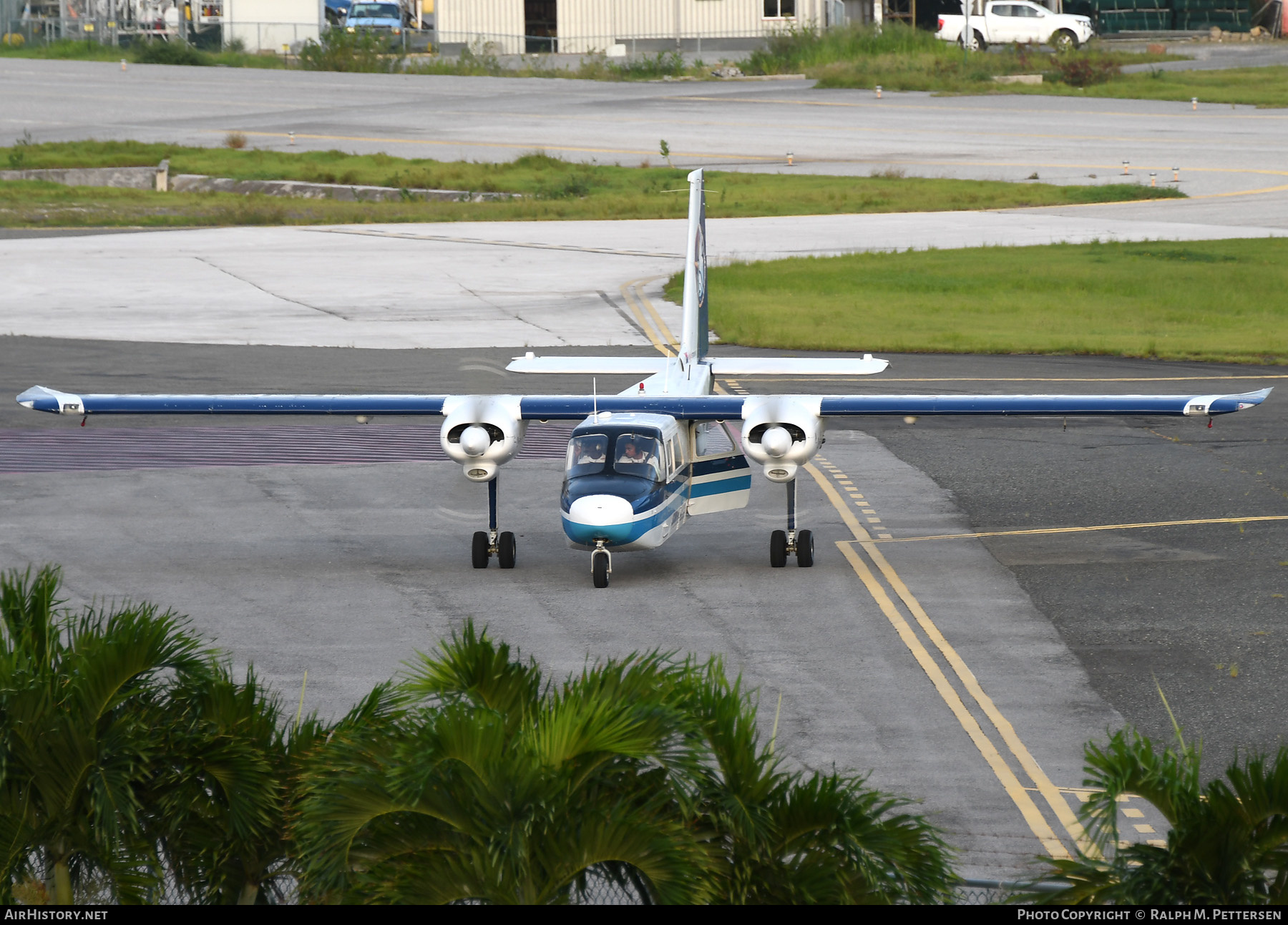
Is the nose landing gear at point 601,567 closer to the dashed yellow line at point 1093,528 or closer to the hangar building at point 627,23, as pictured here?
the dashed yellow line at point 1093,528

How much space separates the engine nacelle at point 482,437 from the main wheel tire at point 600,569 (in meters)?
1.84

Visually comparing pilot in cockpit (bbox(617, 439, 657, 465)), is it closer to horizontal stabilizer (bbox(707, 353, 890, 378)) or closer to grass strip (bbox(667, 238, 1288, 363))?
horizontal stabilizer (bbox(707, 353, 890, 378))

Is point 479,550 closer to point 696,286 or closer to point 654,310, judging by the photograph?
point 696,286

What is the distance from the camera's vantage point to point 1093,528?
2261cm

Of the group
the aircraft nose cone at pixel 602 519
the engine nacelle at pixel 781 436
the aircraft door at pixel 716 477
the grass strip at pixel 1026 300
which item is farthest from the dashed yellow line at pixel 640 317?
the aircraft nose cone at pixel 602 519

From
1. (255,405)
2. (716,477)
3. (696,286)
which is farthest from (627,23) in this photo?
(255,405)

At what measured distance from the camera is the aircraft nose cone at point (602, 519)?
18797 mm

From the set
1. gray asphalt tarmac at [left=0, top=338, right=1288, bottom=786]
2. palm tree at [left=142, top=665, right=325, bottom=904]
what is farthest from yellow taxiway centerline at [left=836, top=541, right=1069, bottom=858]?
palm tree at [left=142, top=665, right=325, bottom=904]

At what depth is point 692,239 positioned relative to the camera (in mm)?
25375

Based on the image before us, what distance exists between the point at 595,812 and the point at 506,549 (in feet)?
46.1

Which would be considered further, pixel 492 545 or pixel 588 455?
pixel 492 545

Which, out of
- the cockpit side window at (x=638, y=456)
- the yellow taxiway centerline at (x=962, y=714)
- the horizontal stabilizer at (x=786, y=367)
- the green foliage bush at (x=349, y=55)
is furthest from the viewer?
the green foliage bush at (x=349, y=55)

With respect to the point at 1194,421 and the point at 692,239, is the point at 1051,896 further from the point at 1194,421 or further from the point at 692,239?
the point at 1194,421
